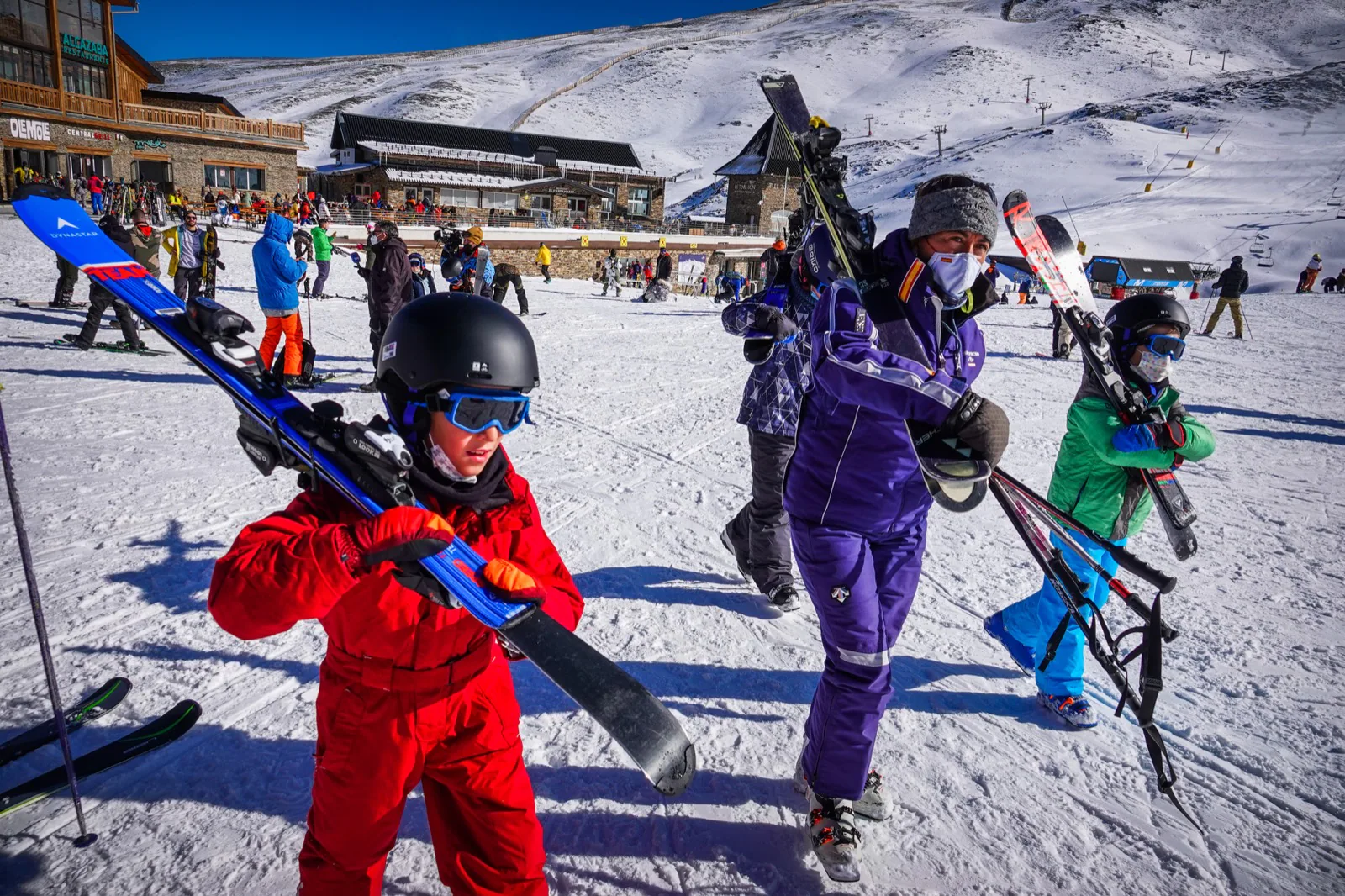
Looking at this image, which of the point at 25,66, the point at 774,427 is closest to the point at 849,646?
the point at 774,427

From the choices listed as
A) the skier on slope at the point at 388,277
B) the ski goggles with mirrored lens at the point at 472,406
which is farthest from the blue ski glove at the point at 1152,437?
the skier on slope at the point at 388,277

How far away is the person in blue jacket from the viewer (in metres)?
7.69

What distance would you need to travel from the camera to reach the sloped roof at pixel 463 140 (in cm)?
5147

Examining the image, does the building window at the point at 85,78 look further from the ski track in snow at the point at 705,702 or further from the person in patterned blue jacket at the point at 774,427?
the person in patterned blue jacket at the point at 774,427

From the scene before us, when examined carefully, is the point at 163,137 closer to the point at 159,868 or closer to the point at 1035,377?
the point at 1035,377

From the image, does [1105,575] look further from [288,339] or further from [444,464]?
[288,339]

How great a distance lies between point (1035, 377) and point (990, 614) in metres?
8.39

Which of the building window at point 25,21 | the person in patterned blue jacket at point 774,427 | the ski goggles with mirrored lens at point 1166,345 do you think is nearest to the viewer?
the ski goggles with mirrored lens at point 1166,345

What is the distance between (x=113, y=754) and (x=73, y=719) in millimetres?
332

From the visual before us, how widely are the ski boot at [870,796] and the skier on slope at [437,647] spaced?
1211mm

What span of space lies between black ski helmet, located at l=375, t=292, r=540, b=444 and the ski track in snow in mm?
1571

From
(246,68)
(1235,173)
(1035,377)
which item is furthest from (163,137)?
(246,68)

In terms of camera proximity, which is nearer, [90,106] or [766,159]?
[90,106]

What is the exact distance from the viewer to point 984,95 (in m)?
82.1
